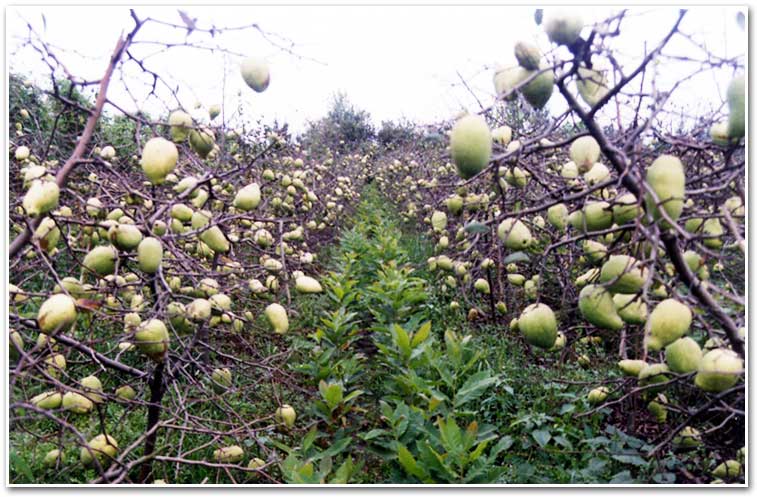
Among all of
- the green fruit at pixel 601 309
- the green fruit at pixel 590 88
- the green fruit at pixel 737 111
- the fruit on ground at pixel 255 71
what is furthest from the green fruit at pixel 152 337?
the green fruit at pixel 737 111

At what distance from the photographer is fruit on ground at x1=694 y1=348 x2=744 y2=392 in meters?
0.90

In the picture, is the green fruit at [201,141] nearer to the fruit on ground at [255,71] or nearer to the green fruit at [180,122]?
the green fruit at [180,122]

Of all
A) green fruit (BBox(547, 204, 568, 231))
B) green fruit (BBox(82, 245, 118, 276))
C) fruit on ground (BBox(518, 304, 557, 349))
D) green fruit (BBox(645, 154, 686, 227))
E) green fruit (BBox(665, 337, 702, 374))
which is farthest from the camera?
green fruit (BBox(547, 204, 568, 231))

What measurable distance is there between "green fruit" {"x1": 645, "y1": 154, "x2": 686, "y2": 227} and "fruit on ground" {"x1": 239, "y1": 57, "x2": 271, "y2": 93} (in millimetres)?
820

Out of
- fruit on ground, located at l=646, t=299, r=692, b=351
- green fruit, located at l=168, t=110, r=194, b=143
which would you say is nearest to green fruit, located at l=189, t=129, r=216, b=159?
green fruit, located at l=168, t=110, r=194, b=143

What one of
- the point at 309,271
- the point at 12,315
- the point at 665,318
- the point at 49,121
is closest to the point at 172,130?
the point at 12,315

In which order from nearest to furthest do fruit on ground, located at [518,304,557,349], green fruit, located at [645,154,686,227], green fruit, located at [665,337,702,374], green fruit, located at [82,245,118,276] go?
green fruit, located at [645,154,686,227] → green fruit, located at [665,337,702,374] → fruit on ground, located at [518,304,557,349] → green fruit, located at [82,245,118,276]

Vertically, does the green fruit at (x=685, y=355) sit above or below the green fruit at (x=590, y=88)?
below

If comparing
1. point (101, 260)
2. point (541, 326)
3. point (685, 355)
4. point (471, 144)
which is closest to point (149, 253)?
point (101, 260)

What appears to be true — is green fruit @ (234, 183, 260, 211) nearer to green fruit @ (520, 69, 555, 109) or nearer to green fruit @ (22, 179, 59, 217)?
green fruit @ (22, 179, 59, 217)

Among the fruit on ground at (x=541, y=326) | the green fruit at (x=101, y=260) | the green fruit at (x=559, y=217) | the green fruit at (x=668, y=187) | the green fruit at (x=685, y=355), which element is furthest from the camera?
the green fruit at (x=559, y=217)

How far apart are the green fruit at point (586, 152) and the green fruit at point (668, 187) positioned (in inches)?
7.3

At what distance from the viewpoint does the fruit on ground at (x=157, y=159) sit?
1.09 metres

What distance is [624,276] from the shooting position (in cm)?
93
